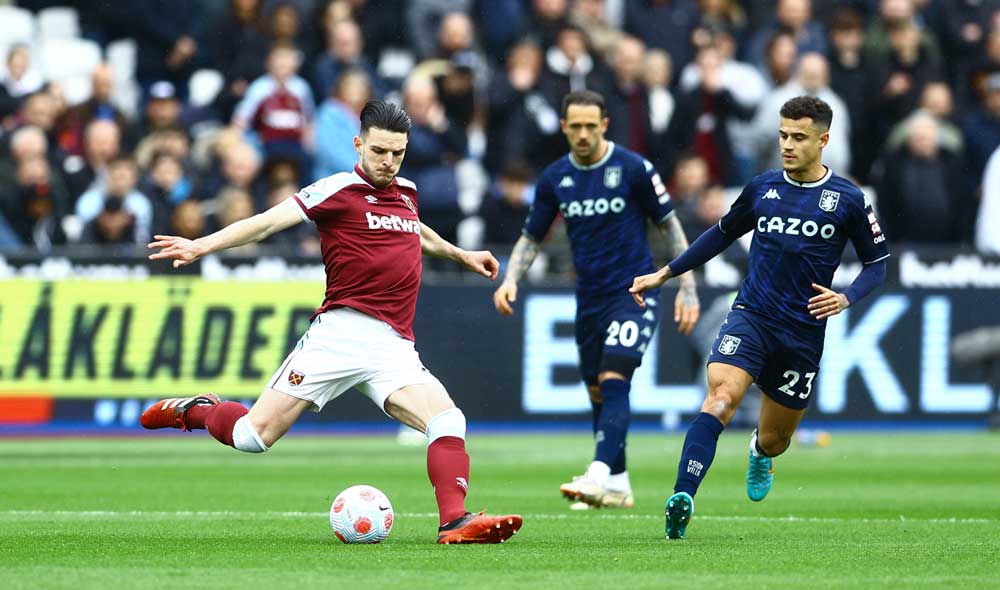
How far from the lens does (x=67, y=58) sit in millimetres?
21828

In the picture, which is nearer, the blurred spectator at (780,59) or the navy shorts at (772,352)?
the navy shorts at (772,352)

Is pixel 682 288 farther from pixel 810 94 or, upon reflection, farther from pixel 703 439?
pixel 810 94

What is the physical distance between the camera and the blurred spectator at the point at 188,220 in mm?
18844

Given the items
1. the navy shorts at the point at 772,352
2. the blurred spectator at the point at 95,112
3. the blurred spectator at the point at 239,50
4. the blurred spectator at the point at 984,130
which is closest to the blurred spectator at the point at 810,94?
the blurred spectator at the point at 984,130

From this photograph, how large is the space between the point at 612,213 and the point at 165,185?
8.70m

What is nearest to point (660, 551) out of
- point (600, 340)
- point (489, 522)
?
point (489, 522)

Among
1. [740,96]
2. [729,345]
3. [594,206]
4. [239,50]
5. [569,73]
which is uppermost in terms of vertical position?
[239,50]

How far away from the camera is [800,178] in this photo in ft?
32.7

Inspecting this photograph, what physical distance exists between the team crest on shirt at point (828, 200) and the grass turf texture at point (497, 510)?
1.77 meters

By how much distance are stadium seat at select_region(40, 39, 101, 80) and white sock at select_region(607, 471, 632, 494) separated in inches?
470

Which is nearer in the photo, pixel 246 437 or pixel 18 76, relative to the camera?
pixel 246 437

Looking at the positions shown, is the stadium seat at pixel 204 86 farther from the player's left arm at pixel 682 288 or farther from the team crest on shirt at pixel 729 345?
the team crest on shirt at pixel 729 345

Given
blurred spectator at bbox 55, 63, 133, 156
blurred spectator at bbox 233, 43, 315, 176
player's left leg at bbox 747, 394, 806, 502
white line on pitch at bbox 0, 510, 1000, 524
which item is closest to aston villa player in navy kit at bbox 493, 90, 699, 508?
white line on pitch at bbox 0, 510, 1000, 524

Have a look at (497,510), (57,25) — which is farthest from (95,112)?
(497,510)
